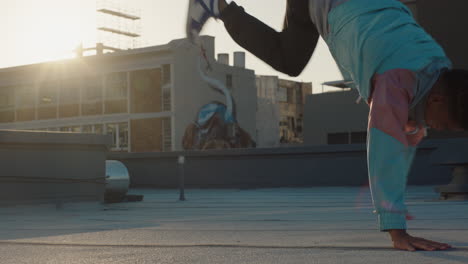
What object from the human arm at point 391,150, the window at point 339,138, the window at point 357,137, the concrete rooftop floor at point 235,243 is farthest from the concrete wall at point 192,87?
the human arm at point 391,150

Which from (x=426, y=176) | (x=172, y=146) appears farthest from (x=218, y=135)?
(x=426, y=176)

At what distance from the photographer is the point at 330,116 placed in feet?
107

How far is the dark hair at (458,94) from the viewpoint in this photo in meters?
2.63

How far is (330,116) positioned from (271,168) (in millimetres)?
16627

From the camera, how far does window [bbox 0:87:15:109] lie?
149ft

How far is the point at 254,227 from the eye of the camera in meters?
4.28

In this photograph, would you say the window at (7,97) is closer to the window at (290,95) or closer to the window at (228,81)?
the window at (228,81)

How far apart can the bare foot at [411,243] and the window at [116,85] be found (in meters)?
39.3

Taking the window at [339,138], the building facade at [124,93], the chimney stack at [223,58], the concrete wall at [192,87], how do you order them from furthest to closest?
1. the chimney stack at [223,58]
2. the building facade at [124,93]
3. the concrete wall at [192,87]
4. the window at [339,138]

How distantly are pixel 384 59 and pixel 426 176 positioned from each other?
39.6 ft

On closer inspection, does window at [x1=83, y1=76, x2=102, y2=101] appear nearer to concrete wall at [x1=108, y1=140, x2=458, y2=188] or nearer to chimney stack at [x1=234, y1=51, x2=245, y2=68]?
chimney stack at [x1=234, y1=51, x2=245, y2=68]

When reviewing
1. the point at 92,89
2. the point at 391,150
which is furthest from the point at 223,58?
the point at 391,150

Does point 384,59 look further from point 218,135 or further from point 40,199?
point 218,135

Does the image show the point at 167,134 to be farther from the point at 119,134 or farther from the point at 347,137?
the point at 347,137
